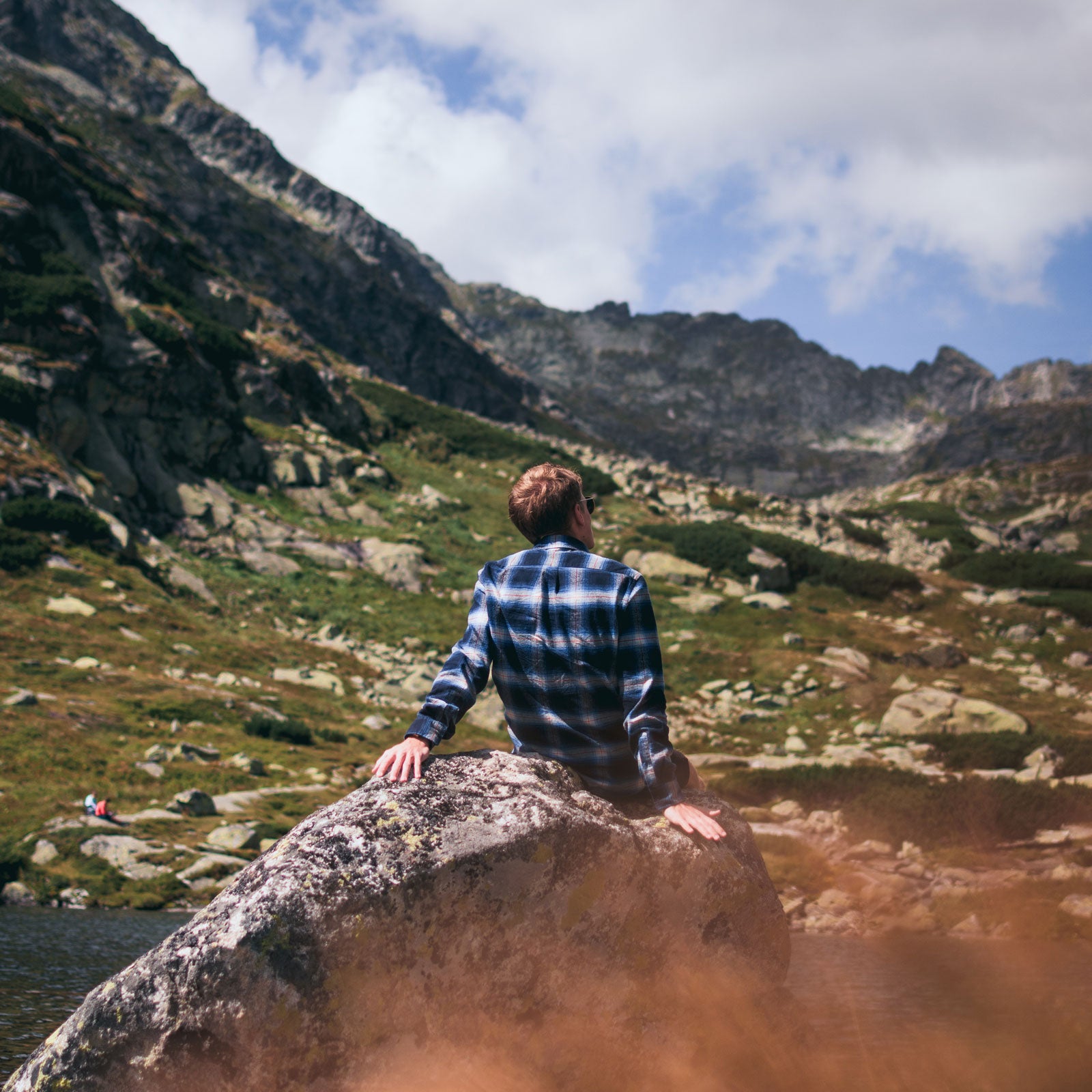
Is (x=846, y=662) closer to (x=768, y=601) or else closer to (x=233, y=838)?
(x=768, y=601)

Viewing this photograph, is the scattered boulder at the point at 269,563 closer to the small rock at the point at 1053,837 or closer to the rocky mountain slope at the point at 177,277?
the rocky mountain slope at the point at 177,277

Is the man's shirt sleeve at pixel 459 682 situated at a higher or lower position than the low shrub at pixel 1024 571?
lower

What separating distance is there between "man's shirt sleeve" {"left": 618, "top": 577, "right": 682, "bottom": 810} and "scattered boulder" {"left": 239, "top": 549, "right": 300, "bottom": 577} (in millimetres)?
34720

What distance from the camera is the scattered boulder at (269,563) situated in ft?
120

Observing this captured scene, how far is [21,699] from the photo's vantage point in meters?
18.0

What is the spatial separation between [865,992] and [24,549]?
27537 mm

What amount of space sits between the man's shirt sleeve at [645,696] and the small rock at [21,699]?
18.5 metres

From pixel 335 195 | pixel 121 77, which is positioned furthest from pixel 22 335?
pixel 335 195

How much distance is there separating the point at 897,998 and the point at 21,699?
18.4 meters

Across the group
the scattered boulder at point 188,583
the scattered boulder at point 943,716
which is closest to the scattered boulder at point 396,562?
the scattered boulder at point 188,583

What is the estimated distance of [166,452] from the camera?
40406 mm

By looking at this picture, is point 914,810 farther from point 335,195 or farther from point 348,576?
point 335,195

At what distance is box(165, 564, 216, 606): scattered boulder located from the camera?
105 feet

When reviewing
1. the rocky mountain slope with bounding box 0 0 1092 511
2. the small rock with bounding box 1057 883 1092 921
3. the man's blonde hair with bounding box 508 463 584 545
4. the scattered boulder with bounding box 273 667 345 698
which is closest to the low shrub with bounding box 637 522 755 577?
the rocky mountain slope with bounding box 0 0 1092 511
